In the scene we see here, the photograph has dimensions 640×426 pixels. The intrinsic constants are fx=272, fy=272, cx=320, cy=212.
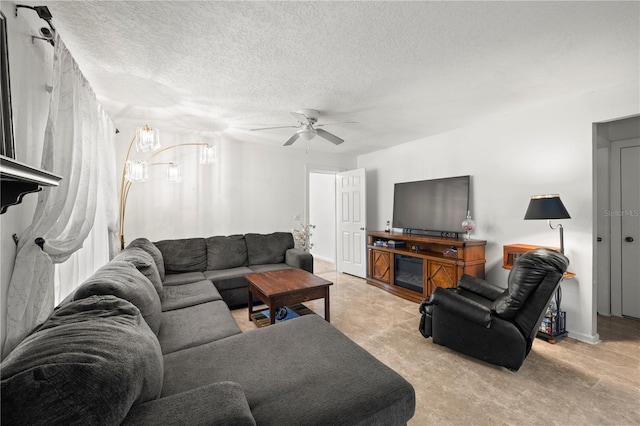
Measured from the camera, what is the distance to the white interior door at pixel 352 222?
16.8ft

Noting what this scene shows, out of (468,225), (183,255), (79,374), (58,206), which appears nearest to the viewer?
(79,374)

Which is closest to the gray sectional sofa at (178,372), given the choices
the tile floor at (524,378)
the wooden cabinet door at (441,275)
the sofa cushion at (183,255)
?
the tile floor at (524,378)

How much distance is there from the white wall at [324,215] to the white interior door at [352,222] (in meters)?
1.08

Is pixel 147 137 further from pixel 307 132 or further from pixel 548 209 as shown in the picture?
pixel 548 209

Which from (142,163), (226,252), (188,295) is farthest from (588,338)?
(142,163)

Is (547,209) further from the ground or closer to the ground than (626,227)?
further from the ground

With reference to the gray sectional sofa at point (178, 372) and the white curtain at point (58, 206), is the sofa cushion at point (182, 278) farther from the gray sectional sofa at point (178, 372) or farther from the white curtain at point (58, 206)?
the white curtain at point (58, 206)

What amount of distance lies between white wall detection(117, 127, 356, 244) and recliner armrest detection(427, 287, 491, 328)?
315 centimetres

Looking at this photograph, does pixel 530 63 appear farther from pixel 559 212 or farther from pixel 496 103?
pixel 559 212

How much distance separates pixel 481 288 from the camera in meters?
2.78

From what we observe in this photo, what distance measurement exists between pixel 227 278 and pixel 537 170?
153 inches

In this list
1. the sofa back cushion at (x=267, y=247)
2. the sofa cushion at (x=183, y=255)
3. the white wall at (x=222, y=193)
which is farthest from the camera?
the sofa back cushion at (x=267, y=247)

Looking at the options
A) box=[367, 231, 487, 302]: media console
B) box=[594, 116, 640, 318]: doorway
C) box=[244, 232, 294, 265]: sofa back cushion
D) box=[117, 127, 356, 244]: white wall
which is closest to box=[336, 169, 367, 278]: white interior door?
box=[367, 231, 487, 302]: media console

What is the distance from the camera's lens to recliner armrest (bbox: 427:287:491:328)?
2.19 metres
